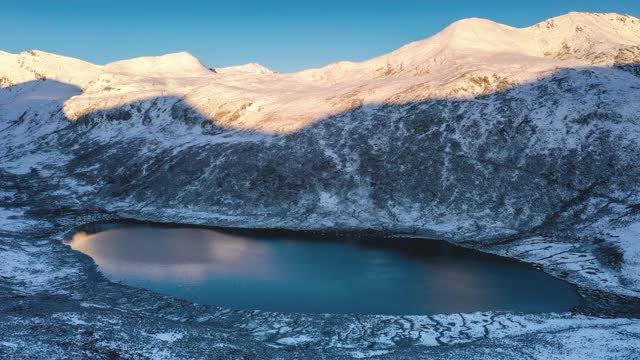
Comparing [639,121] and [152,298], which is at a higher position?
[639,121]

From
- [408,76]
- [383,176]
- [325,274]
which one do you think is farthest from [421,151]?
[325,274]

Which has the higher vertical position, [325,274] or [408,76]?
[408,76]

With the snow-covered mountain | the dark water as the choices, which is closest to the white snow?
the snow-covered mountain

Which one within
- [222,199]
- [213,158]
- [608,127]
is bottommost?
[222,199]

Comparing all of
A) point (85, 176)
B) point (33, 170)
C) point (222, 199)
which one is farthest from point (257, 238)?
point (33, 170)

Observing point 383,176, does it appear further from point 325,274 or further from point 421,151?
point 325,274

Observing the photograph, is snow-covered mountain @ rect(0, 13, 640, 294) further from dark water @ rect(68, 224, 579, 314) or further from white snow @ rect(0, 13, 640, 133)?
dark water @ rect(68, 224, 579, 314)

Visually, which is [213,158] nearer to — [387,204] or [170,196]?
[170,196]
